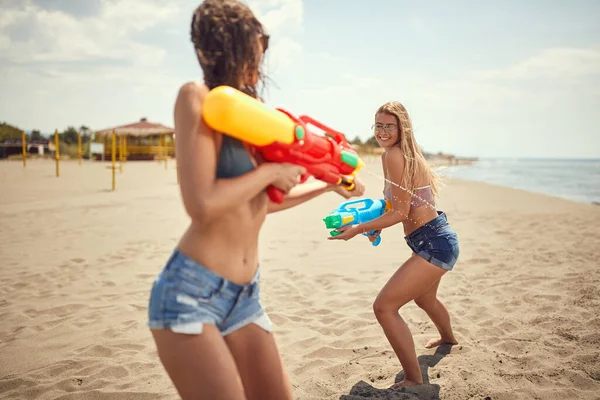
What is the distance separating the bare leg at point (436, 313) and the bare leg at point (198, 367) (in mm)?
2639

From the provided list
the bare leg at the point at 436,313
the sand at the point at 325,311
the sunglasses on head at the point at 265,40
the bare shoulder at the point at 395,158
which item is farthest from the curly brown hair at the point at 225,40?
the bare leg at the point at 436,313

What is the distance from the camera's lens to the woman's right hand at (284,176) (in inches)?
74.4

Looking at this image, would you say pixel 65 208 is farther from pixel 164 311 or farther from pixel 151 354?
pixel 164 311

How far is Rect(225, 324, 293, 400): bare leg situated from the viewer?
2.04m

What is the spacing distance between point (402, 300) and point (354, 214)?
75cm

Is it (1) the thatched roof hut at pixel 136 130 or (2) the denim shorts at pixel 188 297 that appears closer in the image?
(2) the denim shorts at pixel 188 297

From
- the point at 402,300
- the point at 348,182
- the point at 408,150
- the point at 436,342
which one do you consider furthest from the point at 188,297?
the point at 436,342

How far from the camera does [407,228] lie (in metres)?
3.74

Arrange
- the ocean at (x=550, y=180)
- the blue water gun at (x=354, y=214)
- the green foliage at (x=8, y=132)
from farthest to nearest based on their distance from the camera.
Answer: the green foliage at (x=8, y=132) → the ocean at (x=550, y=180) → the blue water gun at (x=354, y=214)

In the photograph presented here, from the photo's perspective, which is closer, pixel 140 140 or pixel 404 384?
pixel 404 384

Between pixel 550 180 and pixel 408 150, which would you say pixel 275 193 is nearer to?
pixel 408 150

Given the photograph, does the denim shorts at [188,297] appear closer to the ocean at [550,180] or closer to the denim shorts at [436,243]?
the denim shorts at [436,243]

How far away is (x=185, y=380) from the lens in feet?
5.65

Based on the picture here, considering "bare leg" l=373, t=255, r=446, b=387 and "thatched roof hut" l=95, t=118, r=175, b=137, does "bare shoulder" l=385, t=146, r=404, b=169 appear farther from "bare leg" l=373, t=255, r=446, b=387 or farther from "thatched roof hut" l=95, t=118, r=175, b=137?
"thatched roof hut" l=95, t=118, r=175, b=137
